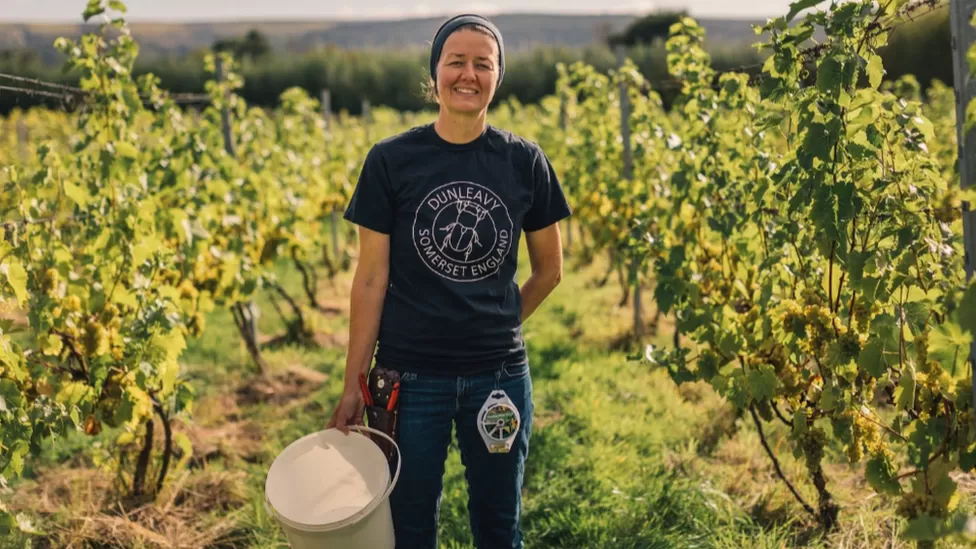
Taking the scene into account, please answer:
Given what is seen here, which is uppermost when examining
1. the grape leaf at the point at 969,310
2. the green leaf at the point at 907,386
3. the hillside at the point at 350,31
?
the hillside at the point at 350,31

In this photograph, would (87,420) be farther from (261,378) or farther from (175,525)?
(261,378)

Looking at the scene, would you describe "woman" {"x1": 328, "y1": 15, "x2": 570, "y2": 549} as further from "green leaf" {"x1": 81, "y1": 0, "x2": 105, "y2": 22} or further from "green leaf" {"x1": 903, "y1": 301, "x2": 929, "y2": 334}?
"green leaf" {"x1": 81, "y1": 0, "x2": 105, "y2": 22}

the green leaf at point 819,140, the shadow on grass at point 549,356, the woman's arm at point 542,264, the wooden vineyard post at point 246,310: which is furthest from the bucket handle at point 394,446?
the wooden vineyard post at point 246,310

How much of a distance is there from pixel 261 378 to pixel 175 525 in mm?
1966

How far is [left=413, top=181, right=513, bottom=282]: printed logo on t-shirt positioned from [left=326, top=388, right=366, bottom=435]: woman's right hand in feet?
1.24

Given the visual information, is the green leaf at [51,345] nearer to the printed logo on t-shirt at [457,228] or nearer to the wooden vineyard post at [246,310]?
the printed logo on t-shirt at [457,228]

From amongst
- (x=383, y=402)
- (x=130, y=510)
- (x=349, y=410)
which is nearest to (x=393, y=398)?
(x=383, y=402)

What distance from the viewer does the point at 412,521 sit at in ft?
7.09

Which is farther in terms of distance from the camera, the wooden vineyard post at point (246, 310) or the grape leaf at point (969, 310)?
the wooden vineyard post at point (246, 310)

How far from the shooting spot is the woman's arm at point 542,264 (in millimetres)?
2289

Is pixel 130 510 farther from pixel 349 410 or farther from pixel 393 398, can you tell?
pixel 393 398

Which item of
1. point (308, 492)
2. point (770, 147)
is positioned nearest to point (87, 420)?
point (308, 492)

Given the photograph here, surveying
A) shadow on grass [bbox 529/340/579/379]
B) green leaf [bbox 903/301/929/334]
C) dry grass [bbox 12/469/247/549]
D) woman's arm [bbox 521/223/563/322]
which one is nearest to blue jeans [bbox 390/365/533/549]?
woman's arm [bbox 521/223/563/322]

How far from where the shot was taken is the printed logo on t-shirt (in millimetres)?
2057
